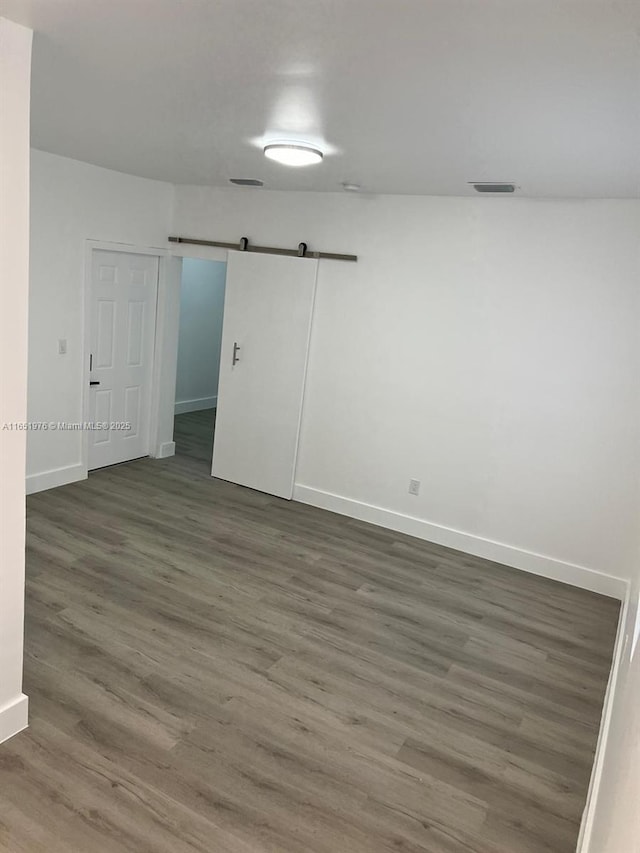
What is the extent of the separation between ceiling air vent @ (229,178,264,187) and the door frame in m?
1.08

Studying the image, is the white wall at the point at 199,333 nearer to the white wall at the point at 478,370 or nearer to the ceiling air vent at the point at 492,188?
the white wall at the point at 478,370

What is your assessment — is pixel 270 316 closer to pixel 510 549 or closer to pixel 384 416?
pixel 384 416

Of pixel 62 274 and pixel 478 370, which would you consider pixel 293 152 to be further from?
pixel 62 274

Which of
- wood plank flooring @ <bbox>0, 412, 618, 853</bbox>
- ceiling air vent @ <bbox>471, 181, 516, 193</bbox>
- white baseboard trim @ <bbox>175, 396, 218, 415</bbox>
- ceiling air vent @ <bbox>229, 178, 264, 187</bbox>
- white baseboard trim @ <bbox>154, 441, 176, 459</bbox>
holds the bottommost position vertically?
wood plank flooring @ <bbox>0, 412, 618, 853</bbox>

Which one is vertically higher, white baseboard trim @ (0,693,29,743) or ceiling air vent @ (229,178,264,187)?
ceiling air vent @ (229,178,264,187)

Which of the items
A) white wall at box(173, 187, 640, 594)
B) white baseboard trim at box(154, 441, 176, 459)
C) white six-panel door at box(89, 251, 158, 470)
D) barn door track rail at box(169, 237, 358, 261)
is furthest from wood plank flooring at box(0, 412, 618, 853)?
barn door track rail at box(169, 237, 358, 261)

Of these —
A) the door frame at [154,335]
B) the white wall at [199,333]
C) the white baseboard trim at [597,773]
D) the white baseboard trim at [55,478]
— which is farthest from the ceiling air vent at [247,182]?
the white baseboard trim at [597,773]

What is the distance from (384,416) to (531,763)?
2.67 metres

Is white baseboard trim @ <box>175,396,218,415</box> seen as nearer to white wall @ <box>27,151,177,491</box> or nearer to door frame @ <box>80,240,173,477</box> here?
door frame @ <box>80,240,173,477</box>

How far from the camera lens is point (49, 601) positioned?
331 centimetres

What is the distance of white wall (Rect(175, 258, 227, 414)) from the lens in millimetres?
7539

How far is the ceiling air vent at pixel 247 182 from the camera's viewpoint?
14.8ft

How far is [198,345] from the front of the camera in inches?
309

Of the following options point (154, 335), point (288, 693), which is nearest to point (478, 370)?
point (288, 693)
